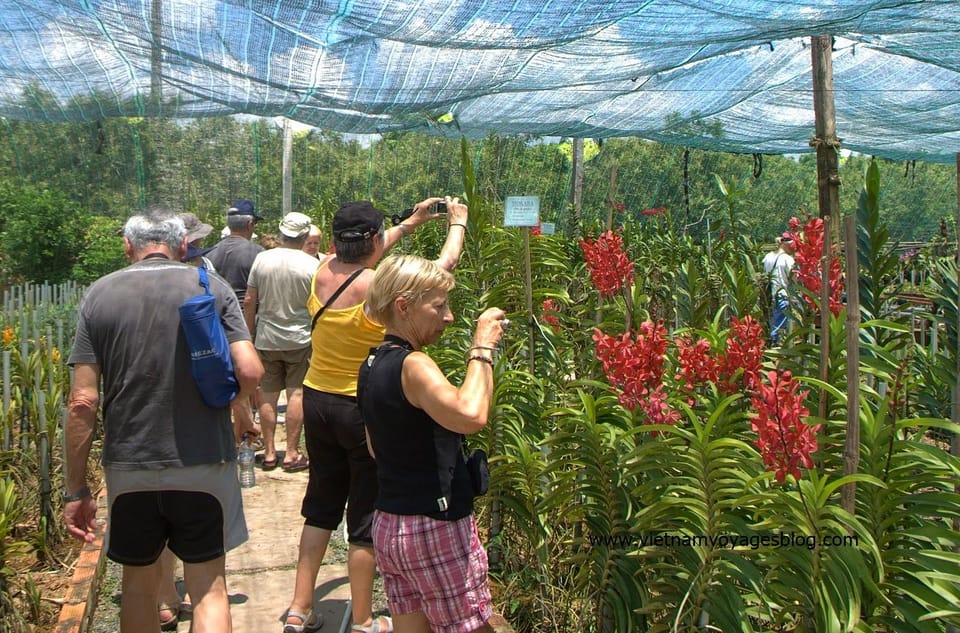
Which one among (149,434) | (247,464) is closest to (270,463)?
(247,464)

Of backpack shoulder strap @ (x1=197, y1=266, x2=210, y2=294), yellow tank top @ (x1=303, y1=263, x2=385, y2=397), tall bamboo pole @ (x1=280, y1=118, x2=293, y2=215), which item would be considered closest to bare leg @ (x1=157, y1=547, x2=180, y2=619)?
yellow tank top @ (x1=303, y1=263, x2=385, y2=397)

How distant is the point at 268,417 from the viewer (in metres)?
5.40

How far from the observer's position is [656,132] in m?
10.6

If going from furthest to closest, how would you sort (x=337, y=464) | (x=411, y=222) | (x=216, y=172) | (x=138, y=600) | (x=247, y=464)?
(x=216, y=172)
(x=247, y=464)
(x=411, y=222)
(x=337, y=464)
(x=138, y=600)

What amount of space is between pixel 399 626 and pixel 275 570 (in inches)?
76.8

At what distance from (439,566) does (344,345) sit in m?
1.23

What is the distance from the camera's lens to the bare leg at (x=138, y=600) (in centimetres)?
276

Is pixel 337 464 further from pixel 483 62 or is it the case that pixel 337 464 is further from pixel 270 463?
pixel 483 62

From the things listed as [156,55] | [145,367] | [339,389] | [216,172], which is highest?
[216,172]

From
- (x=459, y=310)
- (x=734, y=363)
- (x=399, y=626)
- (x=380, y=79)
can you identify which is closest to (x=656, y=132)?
(x=380, y=79)

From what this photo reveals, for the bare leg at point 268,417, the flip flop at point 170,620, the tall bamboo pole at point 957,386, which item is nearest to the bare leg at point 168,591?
the flip flop at point 170,620

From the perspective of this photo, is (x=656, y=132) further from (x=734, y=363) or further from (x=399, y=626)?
(x=399, y=626)

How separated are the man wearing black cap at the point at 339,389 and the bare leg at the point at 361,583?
14cm

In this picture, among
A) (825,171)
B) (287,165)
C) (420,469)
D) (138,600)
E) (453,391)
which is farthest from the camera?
(287,165)
